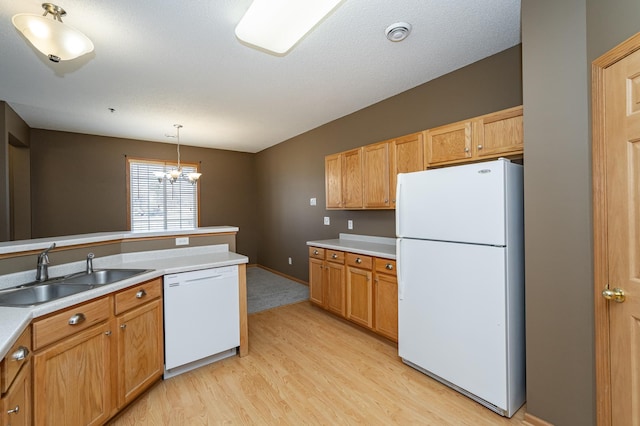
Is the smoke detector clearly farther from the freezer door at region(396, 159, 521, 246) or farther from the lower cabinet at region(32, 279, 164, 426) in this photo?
the lower cabinet at region(32, 279, 164, 426)

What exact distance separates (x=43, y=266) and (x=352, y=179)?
2.91m

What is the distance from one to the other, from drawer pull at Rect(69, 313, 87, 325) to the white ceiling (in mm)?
1995

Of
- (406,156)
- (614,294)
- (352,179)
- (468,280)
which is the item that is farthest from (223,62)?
(614,294)

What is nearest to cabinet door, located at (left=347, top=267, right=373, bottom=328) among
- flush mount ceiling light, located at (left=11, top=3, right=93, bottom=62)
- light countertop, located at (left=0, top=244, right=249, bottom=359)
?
light countertop, located at (left=0, top=244, right=249, bottom=359)

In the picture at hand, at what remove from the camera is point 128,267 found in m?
2.34

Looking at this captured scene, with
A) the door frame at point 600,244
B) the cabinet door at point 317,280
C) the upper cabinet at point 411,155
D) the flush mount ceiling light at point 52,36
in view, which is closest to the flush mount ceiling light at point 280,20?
the flush mount ceiling light at point 52,36

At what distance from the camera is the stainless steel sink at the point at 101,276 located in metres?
2.00

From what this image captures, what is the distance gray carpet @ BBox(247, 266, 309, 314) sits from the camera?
13.3 ft

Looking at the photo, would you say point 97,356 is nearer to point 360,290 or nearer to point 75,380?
point 75,380

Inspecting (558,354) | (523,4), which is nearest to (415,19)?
(523,4)

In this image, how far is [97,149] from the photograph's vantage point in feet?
16.5

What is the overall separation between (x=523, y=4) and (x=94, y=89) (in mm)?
4113

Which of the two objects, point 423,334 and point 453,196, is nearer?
point 453,196

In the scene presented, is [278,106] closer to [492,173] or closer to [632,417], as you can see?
[492,173]
